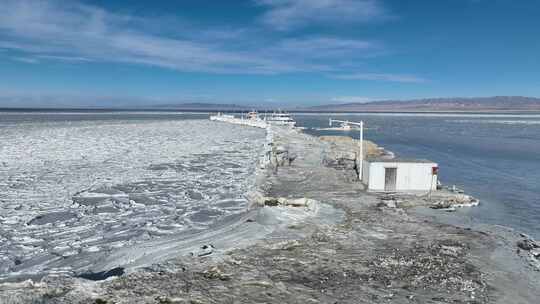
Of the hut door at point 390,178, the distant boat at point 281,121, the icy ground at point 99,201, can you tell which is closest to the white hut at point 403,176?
the hut door at point 390,178

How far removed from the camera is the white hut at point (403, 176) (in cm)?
1347

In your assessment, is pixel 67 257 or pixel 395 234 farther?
pixel 395 234

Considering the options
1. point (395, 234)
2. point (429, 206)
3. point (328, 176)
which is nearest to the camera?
point (395, 234)

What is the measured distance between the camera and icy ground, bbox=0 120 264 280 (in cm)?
814

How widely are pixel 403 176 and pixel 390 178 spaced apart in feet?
1.36

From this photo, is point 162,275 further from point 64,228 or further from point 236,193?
point 236,193

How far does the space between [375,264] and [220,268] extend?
2.65 metres

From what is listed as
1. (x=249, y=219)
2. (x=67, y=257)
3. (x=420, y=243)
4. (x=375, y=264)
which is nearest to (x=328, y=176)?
(x=249, y=219)

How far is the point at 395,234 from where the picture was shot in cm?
893

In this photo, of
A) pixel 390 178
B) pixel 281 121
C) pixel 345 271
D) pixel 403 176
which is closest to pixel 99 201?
pixel 345 271

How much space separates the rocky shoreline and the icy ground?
1.73 metres

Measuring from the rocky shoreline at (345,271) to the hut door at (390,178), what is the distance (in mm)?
2974

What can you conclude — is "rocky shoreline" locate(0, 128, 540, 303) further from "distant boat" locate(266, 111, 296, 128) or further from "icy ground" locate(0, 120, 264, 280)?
"distant boat" locate(266, 111, 296, 128)

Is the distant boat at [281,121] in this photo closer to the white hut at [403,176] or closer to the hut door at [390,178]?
the hut door at [390,178]
